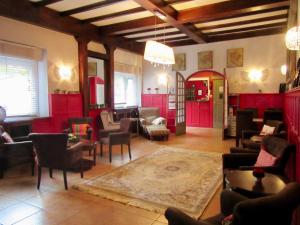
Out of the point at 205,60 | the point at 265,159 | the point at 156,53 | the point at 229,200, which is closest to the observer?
the point at 229,200

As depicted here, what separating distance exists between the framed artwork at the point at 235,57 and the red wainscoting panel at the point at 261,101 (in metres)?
1.05

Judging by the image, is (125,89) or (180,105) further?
(125,89)

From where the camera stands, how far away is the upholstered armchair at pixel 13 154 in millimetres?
3701

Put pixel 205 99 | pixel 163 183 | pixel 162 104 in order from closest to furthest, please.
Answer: pixel 163 183 → pixel 162 104 → pixel 205 99

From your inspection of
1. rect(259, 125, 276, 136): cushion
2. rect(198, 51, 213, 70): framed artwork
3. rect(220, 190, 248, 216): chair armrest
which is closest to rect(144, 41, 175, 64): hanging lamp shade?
rect(259, 125, 276, 136): cushion

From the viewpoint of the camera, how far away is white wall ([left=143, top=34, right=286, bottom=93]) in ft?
22.5

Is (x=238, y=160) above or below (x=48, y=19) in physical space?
below

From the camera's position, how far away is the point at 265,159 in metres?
2.65

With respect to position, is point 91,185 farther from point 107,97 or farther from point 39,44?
point 107,97

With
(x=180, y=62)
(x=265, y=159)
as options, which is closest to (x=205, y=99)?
(x=180, y=62)

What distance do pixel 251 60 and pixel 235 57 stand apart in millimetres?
499

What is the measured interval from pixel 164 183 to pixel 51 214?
5.17 feet

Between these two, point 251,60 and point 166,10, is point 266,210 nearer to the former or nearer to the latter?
point 166,10

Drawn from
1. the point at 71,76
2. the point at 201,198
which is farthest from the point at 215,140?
the point at 71,76
